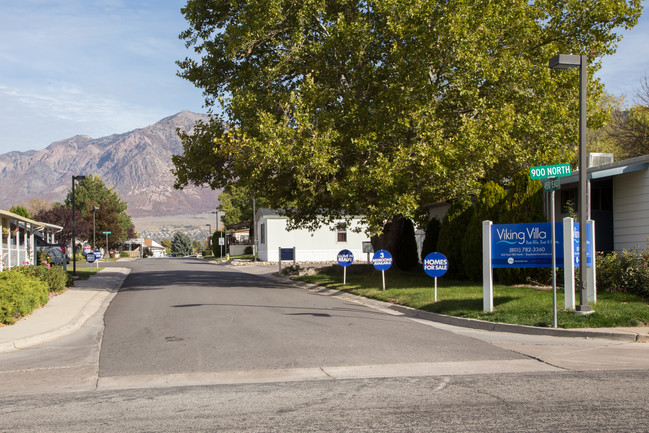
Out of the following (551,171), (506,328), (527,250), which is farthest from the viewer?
(527,250)

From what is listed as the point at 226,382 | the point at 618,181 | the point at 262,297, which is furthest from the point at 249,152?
the point at 226,382

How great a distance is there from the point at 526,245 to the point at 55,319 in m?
11.4

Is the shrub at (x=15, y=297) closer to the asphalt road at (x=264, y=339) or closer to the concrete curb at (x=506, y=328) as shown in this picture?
the asphalt road at (x=264, y=339)

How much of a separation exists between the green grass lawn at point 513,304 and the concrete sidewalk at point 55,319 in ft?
28.3

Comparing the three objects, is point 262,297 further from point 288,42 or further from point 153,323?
point 288,42

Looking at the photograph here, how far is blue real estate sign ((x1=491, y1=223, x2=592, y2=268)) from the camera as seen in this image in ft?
45.0

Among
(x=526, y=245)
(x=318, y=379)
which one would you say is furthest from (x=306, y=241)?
(x=318, y=379)

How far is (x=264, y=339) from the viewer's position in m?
11.3

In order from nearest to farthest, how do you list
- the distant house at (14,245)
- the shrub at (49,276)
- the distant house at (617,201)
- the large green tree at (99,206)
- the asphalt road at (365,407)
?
the asphalt road at (365,407), the distant house at (617,201), the shrub at (49,276), the distant house at (14,245), the large green tree at (99,206)

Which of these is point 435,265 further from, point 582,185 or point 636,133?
point 636,133

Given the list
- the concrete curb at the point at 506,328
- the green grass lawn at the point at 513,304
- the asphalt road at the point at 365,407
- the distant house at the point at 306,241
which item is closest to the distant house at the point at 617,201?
the green grass lawn at the point at 513,304

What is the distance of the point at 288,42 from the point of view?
23359 millimetres

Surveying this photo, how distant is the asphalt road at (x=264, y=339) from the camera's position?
929cm

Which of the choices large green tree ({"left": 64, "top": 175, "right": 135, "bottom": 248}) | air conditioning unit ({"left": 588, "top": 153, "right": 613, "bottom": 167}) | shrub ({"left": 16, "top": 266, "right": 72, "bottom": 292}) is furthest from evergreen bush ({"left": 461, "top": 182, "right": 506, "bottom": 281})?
large green tree ({"left": 64, "top": 175, "right": 135, "bottom": 248})
